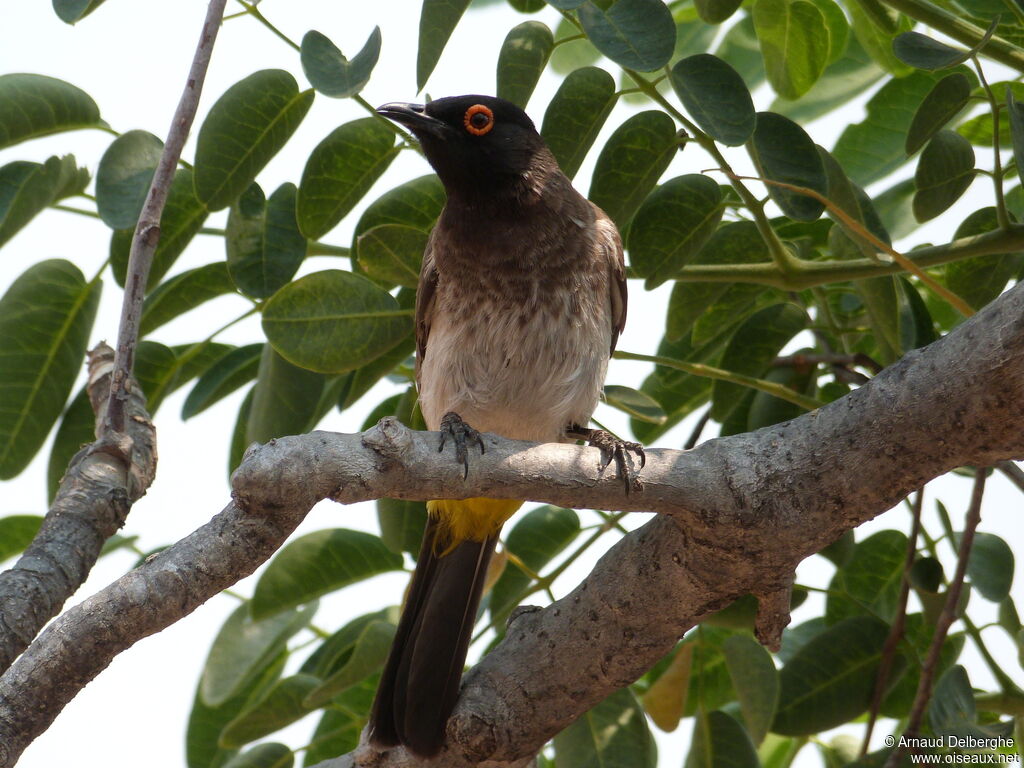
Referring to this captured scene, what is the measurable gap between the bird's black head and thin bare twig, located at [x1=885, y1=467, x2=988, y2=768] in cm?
151

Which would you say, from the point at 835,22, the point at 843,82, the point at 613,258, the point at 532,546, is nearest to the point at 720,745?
the point at 532,546

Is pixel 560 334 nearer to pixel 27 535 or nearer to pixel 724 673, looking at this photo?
A: pixel 724 673

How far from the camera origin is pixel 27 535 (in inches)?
128

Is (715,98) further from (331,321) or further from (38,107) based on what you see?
(38,107)

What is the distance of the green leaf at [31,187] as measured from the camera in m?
2.69

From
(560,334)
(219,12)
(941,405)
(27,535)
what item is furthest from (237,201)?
(941,405)

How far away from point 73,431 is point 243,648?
76 cm

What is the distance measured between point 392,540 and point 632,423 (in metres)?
0.88

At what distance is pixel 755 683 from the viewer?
8.69ft

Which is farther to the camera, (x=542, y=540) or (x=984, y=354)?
(x=542, y=540)

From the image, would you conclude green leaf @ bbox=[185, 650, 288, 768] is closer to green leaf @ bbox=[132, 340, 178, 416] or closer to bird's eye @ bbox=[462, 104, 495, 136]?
green leaf @ bbox=[132, 340, 178, 416]

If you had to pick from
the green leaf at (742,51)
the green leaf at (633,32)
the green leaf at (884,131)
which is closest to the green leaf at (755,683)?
the green leaf at (633,32)

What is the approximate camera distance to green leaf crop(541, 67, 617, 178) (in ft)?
8.67

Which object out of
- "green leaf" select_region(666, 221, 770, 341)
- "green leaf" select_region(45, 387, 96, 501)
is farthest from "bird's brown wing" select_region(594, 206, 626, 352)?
"green leaf" select_region(45, 387, 96, 501)
